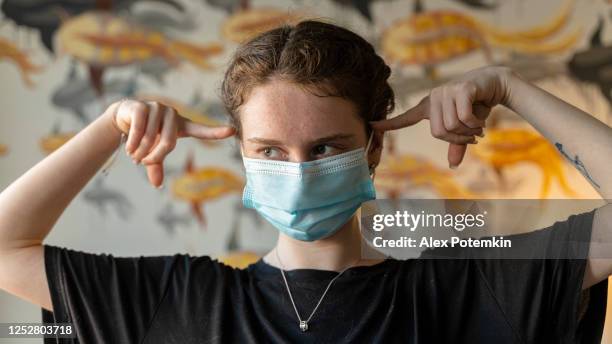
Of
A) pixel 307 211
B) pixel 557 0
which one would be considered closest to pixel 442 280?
pixel 307 211

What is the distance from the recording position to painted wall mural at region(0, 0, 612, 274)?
83.4 inches

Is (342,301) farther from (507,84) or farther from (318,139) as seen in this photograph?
(507,84)

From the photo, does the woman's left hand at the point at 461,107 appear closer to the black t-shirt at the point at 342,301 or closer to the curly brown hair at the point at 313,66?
the curly brown hair at the point at 313,66

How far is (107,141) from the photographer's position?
3.62ft

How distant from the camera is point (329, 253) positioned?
1090mm

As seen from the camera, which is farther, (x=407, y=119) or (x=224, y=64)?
(x=224, y=64)

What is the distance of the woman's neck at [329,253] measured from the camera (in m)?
1.09

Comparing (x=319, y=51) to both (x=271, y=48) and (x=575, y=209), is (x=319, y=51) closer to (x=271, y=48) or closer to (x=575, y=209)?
(x=271, y=48)

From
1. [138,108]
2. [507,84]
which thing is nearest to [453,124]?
[507,84]

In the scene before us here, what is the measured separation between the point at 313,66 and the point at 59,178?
47 centimetres

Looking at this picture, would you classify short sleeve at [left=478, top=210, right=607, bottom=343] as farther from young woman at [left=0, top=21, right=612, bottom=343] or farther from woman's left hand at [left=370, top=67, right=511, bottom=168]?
woman's left hand at [left=370, top=67, right=511, bottom=168]

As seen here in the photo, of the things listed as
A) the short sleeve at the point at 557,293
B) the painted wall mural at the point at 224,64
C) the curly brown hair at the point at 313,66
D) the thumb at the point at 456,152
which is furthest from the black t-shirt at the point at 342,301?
the painted wall mural at the point at 224,64

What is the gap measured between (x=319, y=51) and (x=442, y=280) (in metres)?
0.43

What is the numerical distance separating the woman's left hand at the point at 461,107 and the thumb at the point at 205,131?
0.30 meters
